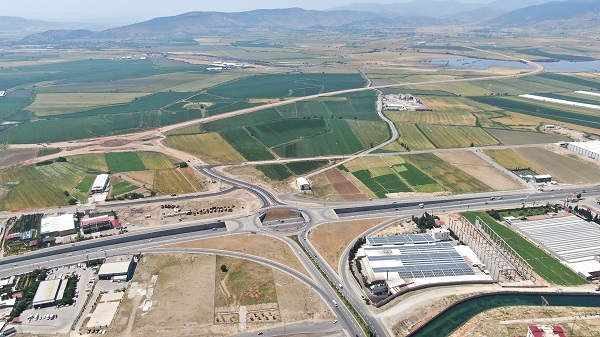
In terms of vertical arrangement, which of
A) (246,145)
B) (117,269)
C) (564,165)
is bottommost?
(117,269)

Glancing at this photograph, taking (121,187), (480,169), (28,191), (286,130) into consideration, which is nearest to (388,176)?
(480,169)

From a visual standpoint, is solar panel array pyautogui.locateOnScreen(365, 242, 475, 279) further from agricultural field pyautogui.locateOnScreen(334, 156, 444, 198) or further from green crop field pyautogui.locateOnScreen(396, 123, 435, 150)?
green crop field pyautogui.locateOnScreen(396, 123, 435, 150)

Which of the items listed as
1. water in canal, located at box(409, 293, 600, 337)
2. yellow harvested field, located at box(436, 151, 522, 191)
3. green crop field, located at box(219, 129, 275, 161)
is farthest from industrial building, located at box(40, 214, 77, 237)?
yellow harvested field, located at box(436, 151, 522, 191)

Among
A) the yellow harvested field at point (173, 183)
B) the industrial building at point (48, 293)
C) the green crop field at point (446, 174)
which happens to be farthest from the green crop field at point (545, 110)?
the industrial building at point (48, 293)

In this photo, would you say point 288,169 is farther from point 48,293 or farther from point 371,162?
point 48,293

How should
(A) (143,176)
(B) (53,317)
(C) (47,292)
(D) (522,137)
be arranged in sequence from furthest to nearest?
(D) (522,137)
(A) (143,176)
(C) (47,292)
(B) (53,317)
